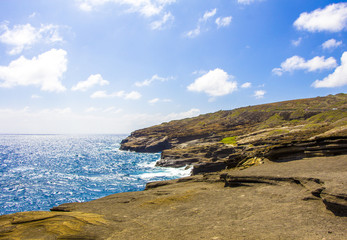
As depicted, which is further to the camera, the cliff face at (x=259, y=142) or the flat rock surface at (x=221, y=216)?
the cliff face at (x=259, y=142)

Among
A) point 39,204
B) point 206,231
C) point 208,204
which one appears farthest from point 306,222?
point 39,204

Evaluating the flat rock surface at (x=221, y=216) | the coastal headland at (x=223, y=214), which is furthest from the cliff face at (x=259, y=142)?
the flat rock surface at (x=221, y=216)

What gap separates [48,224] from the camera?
9.04 meters

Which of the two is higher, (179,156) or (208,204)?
(208,204)

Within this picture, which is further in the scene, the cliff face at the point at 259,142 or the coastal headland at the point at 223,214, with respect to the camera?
the cliff face at the point at 259,142

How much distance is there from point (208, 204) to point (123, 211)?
15.9 ft

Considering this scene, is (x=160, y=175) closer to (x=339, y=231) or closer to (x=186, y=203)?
(x=186, y=203)

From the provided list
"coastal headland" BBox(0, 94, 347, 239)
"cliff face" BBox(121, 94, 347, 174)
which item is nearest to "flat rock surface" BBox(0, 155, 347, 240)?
"coastal headland" BBox(0, 94, 347, 239)

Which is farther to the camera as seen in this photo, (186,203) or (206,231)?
(186,203)

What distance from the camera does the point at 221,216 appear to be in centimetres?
927

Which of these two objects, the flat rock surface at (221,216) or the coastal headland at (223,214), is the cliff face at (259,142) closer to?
the coastal headland at (223,214)

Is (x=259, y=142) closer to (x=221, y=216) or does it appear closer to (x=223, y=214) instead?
(x=223, y=214)

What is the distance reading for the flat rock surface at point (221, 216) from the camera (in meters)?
7.46

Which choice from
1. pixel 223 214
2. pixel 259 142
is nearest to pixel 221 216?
pixel 223 214
